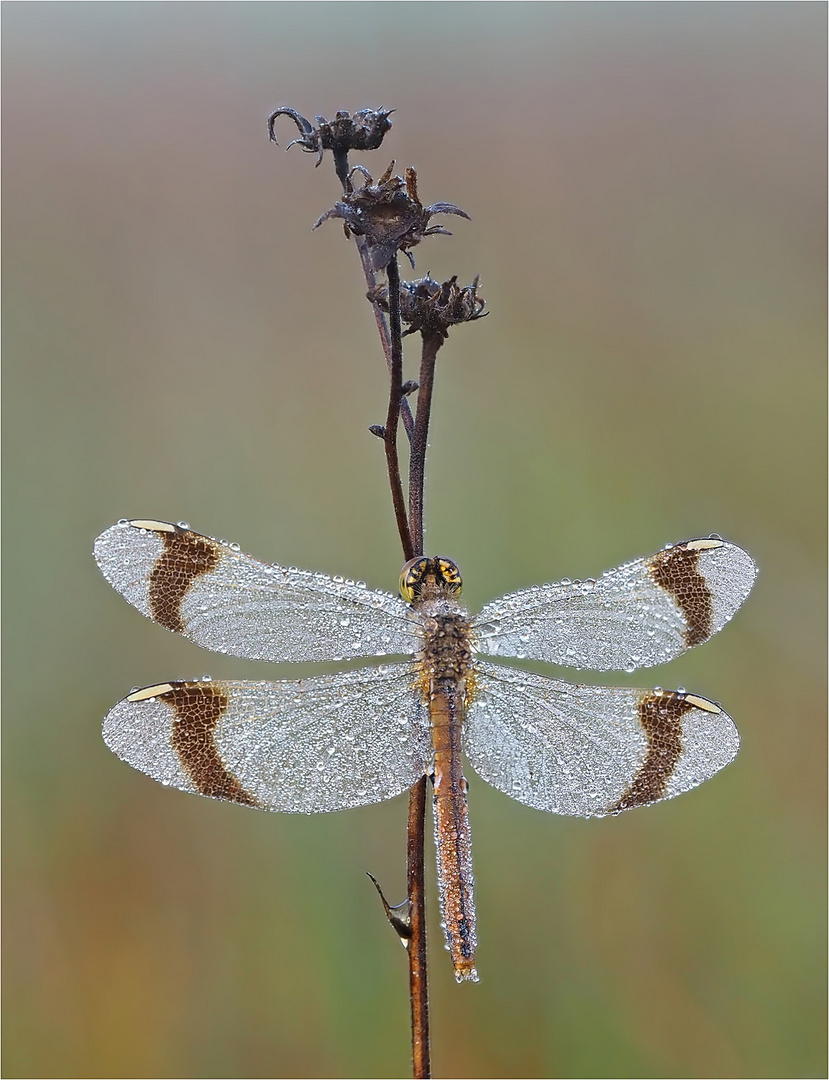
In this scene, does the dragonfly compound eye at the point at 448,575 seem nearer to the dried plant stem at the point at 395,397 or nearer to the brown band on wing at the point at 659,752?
the dried plant stem at the point at 395,397

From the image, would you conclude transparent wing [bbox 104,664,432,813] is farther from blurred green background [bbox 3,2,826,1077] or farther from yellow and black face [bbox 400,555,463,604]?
blurred green background [bbox 3,2,826,1077]

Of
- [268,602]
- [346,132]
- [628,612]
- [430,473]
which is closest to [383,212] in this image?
[346,132]

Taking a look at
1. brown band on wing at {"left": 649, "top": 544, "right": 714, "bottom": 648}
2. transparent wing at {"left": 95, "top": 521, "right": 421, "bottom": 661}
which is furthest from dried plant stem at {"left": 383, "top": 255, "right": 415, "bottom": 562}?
brown band on wing at {"left": 649, "top": 544, "right": 714, "bottom": 648}

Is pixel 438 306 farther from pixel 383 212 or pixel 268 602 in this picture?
pixel 268 602

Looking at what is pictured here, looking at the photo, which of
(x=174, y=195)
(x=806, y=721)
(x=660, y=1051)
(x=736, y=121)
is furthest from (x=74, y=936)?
(x=736, y=121)

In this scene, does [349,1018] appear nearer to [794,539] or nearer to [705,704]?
[705,704]
